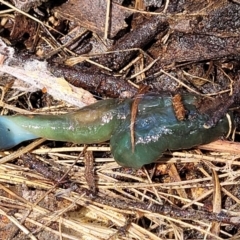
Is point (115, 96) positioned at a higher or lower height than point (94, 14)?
lower

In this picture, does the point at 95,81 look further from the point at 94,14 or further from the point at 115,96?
the point at 94,14

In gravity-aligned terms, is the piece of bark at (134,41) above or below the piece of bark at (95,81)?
above

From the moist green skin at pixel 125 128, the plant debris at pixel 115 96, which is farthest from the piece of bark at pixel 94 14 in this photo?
the moist green skin at pixel 125 128

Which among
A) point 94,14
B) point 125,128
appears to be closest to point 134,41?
point 94,14

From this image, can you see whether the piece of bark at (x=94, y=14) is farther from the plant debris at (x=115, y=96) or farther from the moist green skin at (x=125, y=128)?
the moist green skin at (x=125, y=128)

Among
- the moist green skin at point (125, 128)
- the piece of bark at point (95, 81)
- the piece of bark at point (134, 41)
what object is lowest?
the moist green skin at point (125, 128)

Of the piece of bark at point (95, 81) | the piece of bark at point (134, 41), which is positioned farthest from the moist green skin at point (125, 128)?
the piece of bark at point (134, 41)

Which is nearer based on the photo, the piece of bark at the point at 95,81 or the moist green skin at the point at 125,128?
the moist green skin at the point at 125,128

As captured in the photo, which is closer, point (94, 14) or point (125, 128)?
point (125, 128)
